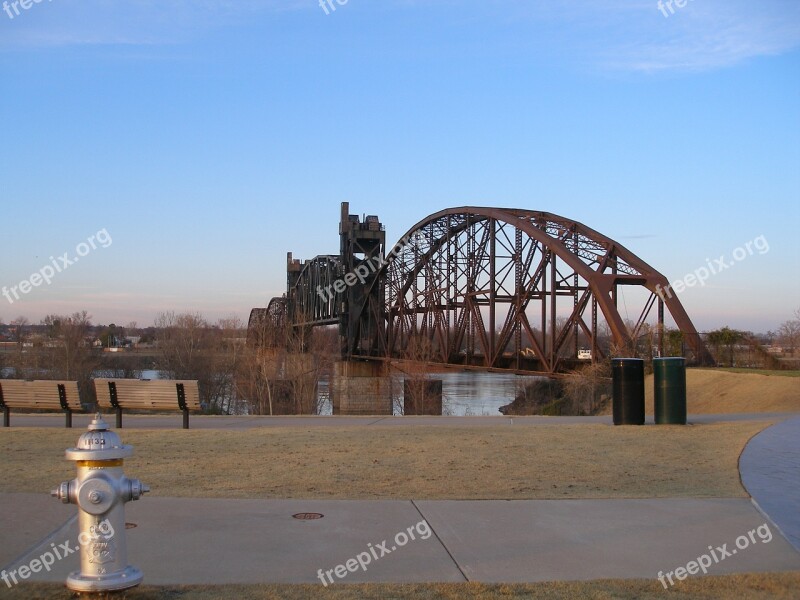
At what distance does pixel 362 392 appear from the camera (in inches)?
2453

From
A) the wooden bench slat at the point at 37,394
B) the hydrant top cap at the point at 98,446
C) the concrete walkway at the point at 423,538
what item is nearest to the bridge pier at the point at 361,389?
the wooden bench slat at the point at 37,394

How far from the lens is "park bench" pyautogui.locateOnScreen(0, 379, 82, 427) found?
50.9ft

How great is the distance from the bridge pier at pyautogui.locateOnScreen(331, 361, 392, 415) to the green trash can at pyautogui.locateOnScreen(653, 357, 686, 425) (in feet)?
140

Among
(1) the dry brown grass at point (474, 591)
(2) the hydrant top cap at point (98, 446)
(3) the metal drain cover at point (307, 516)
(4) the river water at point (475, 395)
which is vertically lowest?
(4) the river water at point (475, 395)

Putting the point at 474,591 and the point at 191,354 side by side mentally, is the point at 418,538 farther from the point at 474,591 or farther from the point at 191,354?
the point at 191,354

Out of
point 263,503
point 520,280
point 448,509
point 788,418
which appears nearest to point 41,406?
point 263,503

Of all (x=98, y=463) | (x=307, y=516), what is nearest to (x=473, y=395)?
(x=307, y=516)

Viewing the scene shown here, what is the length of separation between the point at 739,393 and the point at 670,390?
10.7 metres

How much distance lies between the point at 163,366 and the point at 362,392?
23.2 m

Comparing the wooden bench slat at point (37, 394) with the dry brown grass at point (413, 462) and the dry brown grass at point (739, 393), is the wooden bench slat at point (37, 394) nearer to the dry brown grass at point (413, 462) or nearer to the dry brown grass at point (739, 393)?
the dry brown grass at point (413, 462)

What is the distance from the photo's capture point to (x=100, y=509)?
17.8 feet

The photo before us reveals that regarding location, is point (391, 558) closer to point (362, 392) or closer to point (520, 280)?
point (520, 280)

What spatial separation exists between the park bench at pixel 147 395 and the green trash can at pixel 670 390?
9.02 metres

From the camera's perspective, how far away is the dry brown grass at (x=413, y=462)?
916cm
